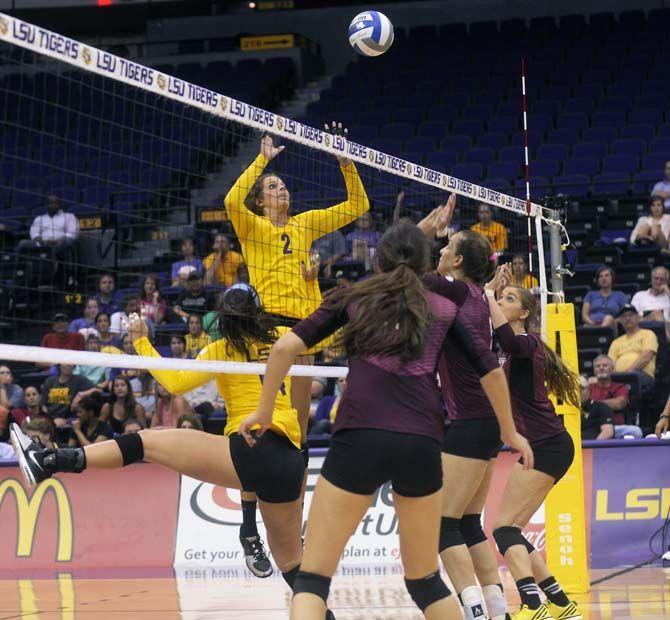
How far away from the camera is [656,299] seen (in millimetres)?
13336

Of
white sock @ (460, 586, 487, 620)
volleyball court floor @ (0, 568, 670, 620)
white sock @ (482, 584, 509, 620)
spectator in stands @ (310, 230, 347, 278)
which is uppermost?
spectator in stands @ (310, 230, 347, 278)

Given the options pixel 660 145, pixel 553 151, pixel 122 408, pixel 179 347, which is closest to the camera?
pixel 122 408

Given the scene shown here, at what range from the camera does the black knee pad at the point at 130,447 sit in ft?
19.4

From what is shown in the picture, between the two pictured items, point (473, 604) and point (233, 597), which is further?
point (233, 597)

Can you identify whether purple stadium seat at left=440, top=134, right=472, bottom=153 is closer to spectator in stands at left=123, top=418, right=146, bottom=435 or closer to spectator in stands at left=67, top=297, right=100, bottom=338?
spectator in stands at left=67, top=297, right=100, bottom=338

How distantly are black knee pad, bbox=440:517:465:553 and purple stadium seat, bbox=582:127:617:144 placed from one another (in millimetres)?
12111

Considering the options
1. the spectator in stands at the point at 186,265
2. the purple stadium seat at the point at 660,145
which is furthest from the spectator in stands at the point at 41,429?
the purple stadium seat at the point at 660,145

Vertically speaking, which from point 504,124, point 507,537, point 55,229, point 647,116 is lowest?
point 507,537

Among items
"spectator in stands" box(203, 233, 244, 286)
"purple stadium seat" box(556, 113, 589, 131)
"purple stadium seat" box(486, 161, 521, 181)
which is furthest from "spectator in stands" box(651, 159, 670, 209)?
"spectator in stands" box(203, 233, 244, 286)

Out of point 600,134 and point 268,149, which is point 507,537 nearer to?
point 268,149

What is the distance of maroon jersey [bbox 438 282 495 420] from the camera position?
6125 mm

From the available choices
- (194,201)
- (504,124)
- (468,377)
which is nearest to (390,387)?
(468,377)

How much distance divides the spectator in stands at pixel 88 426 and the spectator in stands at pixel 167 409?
0.52 metres

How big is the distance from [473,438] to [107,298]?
9811 mm
